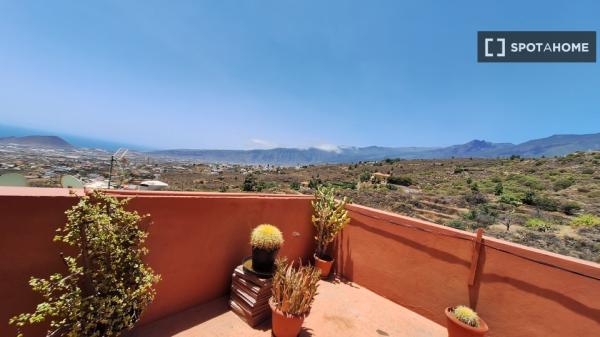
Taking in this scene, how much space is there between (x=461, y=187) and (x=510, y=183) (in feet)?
12.9

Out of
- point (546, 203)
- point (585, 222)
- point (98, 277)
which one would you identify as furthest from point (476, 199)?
point (98, 277)

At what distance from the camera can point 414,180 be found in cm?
2592

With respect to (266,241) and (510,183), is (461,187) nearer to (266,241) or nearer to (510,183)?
(510,183)

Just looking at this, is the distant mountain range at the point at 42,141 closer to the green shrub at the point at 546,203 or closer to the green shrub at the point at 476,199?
the green shrub at the point at 476,199

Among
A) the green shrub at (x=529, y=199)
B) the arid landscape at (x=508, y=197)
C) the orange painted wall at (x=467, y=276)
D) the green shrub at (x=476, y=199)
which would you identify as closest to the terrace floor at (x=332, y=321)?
the orange painted wall at (x=467, y=276)

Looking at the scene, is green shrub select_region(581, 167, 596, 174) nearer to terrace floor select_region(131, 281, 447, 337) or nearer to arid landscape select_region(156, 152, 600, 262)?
arid landscape select_region(156, 152, 600, 262)

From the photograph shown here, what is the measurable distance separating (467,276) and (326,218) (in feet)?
7.10

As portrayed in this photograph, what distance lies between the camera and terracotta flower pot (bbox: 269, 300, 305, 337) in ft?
9.26

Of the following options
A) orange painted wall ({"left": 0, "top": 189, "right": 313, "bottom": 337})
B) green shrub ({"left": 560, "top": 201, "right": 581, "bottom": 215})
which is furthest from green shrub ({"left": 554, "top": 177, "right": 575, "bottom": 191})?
orange painted wall ({"left": 0, "top": 189, "right": 313, "bottom": 337})

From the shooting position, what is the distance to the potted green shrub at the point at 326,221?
15.3 feet

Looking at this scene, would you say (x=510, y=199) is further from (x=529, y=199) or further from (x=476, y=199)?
(x=476, y=199)

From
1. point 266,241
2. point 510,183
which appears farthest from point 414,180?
point 266,241

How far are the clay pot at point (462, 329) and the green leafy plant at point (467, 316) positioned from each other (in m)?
0.05

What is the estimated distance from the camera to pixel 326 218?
4758mm
